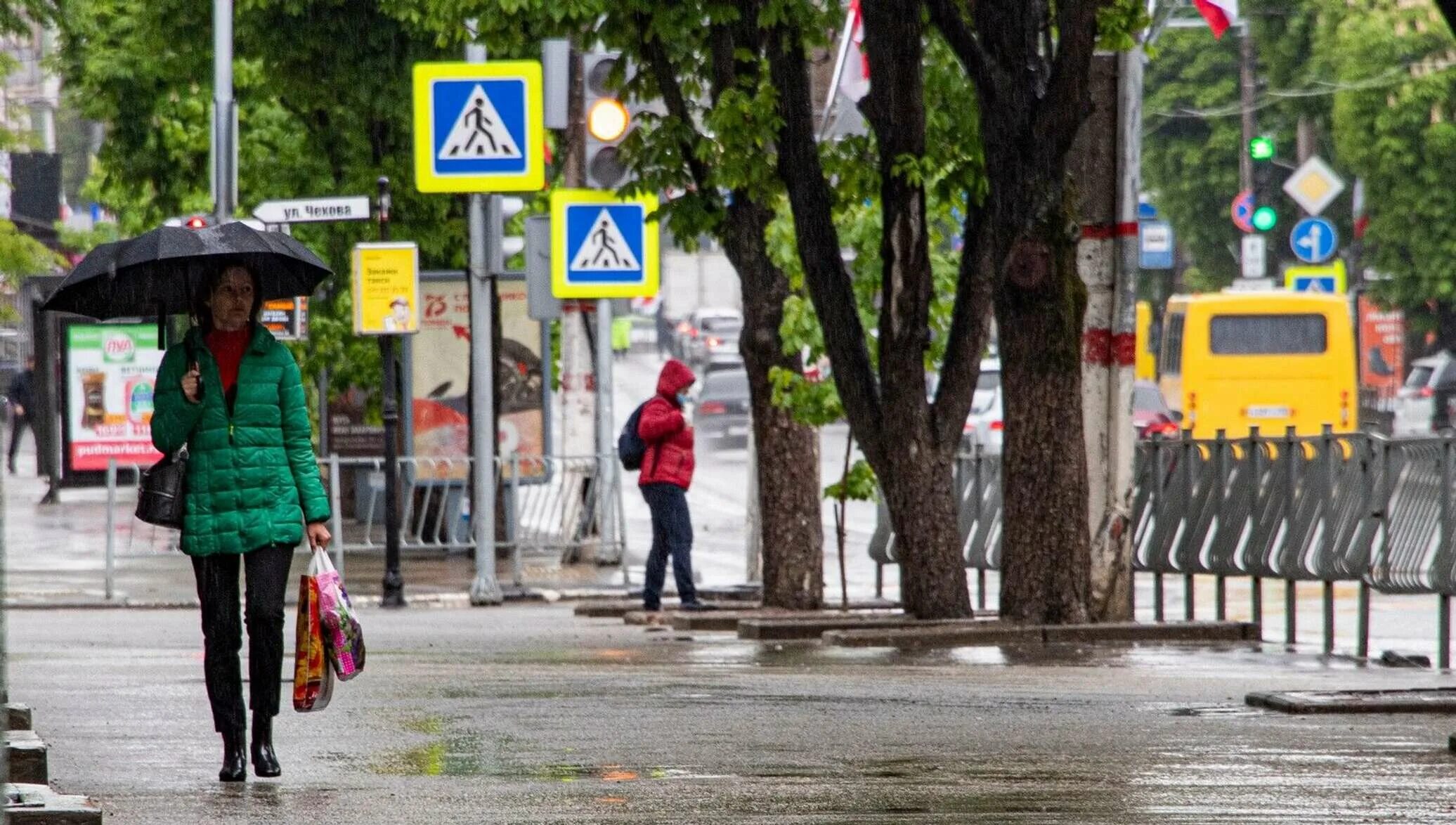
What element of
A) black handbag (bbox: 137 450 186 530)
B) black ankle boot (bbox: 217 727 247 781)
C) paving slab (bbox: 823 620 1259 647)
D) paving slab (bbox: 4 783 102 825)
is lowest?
paving slab (bbox: 823 620 1259 647)

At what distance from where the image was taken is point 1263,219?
37219 millimetres

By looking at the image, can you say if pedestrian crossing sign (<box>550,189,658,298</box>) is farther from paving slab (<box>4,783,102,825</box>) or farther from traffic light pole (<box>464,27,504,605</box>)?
paving slab (<box>4,783,102,825</box>)

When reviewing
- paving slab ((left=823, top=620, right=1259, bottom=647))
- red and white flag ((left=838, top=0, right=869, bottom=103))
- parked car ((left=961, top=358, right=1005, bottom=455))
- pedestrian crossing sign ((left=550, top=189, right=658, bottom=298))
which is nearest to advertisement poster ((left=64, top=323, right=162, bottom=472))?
parked car ((left=961, top=358, right=1005, bottom=455))

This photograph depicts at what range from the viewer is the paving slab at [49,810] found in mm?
6047

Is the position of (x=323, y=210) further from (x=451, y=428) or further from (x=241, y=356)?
(x=241, y=356)

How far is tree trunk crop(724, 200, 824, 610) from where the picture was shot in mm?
16875

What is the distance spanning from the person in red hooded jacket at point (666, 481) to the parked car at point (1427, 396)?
29703 mm

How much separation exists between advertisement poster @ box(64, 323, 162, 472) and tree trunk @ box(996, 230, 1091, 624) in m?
18.7

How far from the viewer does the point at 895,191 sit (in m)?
14.6

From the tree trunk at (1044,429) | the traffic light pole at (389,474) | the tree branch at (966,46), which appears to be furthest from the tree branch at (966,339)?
the traffic light pole at (389,474)

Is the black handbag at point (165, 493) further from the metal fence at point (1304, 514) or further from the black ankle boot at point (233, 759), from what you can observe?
the metal fence at point (1304, 514)

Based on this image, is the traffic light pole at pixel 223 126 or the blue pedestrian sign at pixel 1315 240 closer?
the traffic light pole at pixel 223 126

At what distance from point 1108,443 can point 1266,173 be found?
76.2ft

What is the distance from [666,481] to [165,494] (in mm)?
10368
